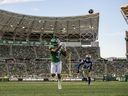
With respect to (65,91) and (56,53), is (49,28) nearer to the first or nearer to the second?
(56,53)

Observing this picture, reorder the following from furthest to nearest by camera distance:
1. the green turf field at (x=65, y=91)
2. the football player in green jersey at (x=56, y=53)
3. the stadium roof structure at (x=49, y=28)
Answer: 1. the stadium roof structure at (x=49, y=28)
2. the football player in green jersey at (x=56, y=53)
3. the green turf field at (x=65, y=91)

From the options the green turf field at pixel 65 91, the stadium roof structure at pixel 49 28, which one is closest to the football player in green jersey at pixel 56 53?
the green turf field at pixel 65 91

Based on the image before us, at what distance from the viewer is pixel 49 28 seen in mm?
117000

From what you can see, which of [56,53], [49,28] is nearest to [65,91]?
[56,53]

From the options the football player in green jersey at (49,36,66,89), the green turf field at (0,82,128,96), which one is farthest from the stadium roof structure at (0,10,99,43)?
the football player in green jersey at (49,36,66,89)

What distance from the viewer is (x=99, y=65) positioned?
109188mm

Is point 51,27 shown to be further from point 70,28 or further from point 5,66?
point 5,66

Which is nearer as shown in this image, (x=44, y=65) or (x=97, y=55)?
(x=44, y=65)

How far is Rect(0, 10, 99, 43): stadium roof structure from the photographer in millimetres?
111500

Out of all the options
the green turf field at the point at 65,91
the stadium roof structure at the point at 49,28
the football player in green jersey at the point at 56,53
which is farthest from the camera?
the stadium roof structure at the point at 49,28

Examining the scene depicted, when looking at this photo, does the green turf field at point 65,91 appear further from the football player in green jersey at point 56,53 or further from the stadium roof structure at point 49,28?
the stadium roof structure at point 49,28

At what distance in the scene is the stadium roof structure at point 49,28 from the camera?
111500 mm

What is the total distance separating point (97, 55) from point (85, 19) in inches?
404

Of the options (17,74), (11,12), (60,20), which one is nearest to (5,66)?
(17,74)
